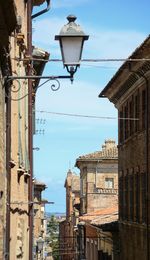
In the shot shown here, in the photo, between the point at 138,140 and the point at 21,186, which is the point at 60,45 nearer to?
the point at 21,186

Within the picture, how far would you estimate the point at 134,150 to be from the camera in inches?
1369

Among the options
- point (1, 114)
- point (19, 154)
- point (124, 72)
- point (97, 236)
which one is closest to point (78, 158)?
point (97, 236)

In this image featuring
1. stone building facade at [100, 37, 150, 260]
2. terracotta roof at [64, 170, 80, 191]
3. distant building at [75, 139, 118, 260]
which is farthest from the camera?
terracotta roof at [64, 170, 80, 191]

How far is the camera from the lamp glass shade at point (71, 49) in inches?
435

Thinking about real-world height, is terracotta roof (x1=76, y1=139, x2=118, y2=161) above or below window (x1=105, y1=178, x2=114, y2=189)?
above

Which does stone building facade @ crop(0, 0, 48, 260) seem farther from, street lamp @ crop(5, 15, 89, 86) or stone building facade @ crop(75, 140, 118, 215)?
stone building facade @ crop(75, 140, 118, 215)

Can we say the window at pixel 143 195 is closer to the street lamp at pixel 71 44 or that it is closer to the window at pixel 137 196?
the window at pixel 137 196

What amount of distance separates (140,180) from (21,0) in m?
14.5

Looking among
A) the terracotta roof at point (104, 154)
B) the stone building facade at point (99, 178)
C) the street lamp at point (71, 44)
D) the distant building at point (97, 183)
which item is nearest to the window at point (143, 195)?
the street lamp at point (71, 44)

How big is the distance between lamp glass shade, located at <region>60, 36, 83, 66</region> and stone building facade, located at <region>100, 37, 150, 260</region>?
15.2m

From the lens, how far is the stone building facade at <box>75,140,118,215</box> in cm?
6206

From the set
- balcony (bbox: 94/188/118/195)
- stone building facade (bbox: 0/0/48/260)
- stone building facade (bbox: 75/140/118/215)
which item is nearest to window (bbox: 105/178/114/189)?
stone building facade (bbox: 75/140/118/215)

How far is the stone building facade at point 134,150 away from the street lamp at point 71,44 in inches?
598

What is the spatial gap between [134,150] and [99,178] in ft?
95.6
